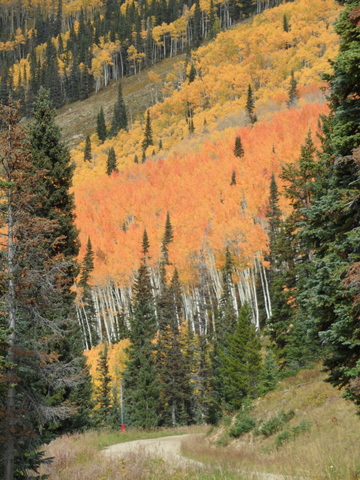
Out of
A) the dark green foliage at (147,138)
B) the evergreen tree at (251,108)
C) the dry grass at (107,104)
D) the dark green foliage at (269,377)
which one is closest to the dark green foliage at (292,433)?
the dark green foliage at (269,377)

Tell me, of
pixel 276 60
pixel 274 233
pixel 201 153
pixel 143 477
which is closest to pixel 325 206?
pixel 143 477

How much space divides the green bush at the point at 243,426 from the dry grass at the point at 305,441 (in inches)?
11.3

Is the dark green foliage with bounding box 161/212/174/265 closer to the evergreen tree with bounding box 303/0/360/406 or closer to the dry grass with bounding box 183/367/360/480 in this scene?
the dry grass with bounding box 183/367/360/480

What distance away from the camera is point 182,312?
59.5m

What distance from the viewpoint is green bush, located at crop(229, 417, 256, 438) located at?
62.4ft

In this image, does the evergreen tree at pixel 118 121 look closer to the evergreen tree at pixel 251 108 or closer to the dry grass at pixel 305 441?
the evergreen tree at pixel 251 108

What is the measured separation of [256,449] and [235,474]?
8.05m

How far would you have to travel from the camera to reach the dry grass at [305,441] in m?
9.12

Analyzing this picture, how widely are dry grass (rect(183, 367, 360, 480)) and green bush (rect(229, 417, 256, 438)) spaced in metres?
0.29

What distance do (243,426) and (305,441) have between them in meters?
6.19

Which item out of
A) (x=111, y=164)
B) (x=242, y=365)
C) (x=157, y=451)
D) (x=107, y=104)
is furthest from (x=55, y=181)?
(x=107, y=104)

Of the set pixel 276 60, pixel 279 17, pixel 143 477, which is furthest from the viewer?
pixel 279 17

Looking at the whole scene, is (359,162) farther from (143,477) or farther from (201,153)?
(201,153)

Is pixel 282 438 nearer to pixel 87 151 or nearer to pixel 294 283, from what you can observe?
pixel 294 283
